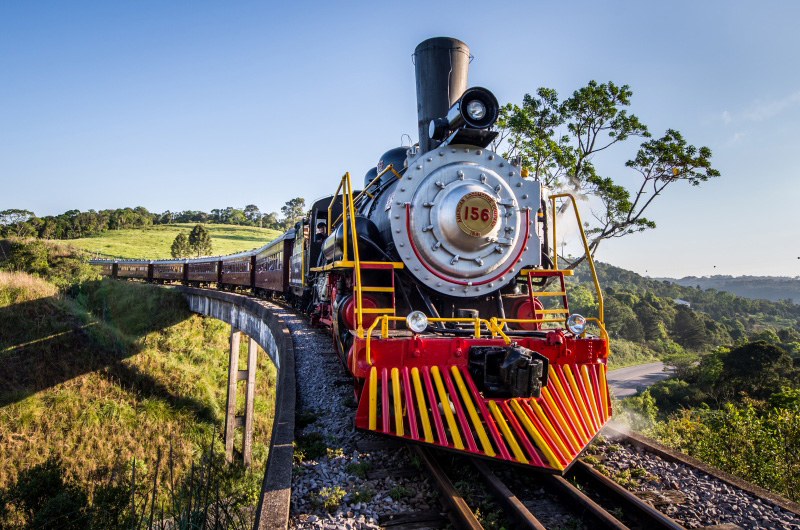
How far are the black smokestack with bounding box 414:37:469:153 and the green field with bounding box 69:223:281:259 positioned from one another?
5155 cm

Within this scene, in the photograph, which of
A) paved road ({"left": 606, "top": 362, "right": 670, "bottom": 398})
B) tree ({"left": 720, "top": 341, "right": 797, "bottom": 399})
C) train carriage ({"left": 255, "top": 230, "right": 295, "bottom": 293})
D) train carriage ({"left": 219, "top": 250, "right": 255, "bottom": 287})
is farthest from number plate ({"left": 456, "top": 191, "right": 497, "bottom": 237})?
paved road ({"left": 606, "top": 362, "right": 670, "bottom": 398})

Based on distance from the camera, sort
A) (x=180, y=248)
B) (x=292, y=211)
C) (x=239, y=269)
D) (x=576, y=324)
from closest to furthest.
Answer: (x=576, y=324) < (x=239, y=269) < (x=180, y=248) < (x=292, y=211)

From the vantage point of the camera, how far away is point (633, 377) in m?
47.0

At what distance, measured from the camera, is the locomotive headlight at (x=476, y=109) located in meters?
5.48

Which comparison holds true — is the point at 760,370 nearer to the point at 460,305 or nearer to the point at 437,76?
the point at 460,305

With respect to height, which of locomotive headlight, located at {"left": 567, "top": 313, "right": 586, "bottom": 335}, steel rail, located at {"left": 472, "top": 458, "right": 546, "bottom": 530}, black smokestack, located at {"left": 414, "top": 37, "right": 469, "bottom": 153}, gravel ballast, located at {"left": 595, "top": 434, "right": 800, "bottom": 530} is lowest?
gravel ballast, located at {"left": 595, "top": 434, "right": 800, "bottom": 530}

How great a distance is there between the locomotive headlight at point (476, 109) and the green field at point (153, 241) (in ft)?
173

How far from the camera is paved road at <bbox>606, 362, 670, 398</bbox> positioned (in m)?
40.8

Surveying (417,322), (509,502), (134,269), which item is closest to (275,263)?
(417,322)

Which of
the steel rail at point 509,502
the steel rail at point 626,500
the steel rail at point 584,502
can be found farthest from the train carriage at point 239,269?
the steel rail at point 584,502

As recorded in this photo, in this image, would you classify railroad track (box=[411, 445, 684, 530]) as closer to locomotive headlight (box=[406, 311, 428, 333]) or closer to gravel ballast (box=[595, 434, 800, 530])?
gravel ballast (box=[595, 434, 800, 530])

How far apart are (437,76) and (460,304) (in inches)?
126

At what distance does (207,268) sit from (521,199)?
26257mm

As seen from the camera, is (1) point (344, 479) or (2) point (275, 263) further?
(2) point (275, 263)
